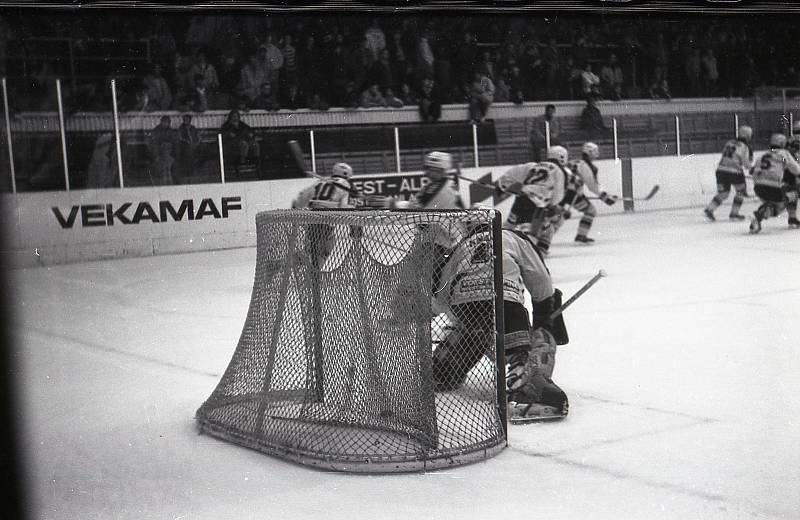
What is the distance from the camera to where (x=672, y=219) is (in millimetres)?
12969

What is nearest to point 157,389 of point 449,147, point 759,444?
point 759,444

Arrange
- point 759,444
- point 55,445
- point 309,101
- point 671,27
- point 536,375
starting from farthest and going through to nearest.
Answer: point 671,27 < point 309,101 < point 536,375 < point 55,445 < point 759,444

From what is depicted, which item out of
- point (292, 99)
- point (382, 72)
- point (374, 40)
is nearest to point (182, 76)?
point (292, 99)

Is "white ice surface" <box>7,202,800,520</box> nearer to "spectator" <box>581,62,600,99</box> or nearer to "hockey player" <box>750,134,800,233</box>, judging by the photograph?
"hockey player" <box>750,134,800,233</box>

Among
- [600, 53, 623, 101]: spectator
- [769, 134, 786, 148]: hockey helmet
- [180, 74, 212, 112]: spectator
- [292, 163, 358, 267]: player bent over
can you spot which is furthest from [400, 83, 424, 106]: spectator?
[292, 163, 358, 267]: player bent over

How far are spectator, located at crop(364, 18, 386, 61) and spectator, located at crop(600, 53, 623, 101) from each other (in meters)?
4.02

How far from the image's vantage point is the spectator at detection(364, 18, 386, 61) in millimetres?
12987

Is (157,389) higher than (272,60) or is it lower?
lower

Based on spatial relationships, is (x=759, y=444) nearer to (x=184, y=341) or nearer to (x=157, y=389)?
(x=157, y=389)

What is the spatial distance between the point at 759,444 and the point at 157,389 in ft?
8.44

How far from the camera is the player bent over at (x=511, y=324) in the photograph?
3.39 meters

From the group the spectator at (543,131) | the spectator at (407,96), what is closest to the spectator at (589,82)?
the spectator at (543,131)

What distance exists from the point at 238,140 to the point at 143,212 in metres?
1.65

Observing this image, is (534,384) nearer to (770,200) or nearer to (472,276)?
(472,276)
